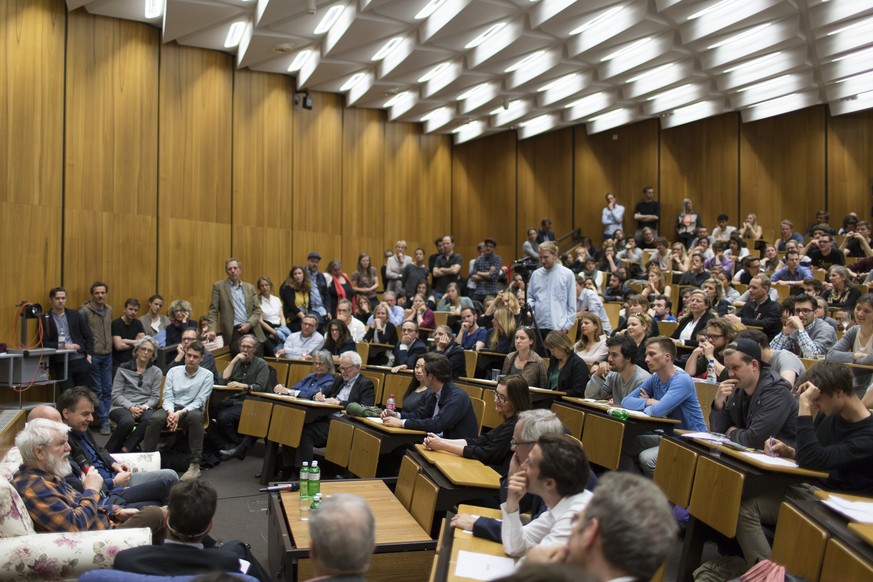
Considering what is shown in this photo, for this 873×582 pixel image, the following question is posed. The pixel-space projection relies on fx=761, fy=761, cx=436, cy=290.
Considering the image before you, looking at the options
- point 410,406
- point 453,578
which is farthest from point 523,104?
point 453,578

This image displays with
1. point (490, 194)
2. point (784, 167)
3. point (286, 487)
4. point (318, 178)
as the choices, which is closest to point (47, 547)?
point (286, 487)

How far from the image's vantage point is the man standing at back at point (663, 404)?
473 centimetres

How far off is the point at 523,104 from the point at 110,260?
779cm

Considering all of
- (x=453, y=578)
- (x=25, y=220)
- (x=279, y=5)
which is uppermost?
(x=279, y=5)

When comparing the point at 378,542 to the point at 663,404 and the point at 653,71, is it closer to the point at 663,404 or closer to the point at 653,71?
the point at 663,404

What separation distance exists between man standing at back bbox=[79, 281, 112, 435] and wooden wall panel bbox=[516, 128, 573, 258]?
9586 millimetres

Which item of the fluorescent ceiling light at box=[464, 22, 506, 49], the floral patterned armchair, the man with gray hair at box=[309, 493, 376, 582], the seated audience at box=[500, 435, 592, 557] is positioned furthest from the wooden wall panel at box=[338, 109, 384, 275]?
the man with gray hair at box=[309, 493, 376, 582]

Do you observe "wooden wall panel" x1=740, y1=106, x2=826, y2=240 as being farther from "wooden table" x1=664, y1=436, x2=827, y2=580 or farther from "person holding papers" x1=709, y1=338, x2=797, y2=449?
"wooden table" x1=664, y1=436, x2=827, y2=580

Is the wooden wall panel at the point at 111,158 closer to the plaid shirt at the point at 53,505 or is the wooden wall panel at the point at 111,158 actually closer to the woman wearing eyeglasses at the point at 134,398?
the woman wearing eyeglasses at the point at 134,398

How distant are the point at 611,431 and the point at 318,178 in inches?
361

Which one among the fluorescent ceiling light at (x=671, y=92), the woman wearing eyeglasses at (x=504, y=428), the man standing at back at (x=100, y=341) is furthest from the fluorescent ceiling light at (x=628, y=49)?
the woman wearing eyeglasses at (x=504, y=428)

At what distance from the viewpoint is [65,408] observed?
14.8ft

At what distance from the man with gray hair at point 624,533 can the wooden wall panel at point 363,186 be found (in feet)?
38.9

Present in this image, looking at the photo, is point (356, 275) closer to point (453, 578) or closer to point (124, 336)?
point (124, 336)
